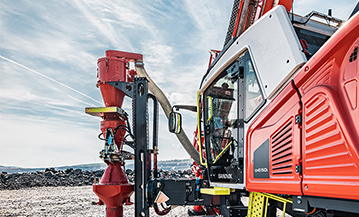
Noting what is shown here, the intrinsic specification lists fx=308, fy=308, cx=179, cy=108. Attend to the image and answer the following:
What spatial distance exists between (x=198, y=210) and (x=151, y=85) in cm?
319

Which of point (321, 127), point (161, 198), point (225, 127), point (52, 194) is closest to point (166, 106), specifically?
point (161, 198)

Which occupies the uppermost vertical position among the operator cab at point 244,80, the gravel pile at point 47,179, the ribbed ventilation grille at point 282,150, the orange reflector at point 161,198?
the operator cab at point 244,80

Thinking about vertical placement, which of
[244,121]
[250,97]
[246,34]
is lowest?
[244,121]

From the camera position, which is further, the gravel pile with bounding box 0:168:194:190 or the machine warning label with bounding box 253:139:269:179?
the gravel pile with bounding box 0:168:194:190

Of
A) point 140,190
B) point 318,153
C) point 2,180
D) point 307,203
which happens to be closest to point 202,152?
point 140,190

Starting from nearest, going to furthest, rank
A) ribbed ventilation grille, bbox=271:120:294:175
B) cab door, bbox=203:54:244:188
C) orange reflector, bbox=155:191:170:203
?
ribbed ventilation grille, bbox=271:120:294:175 < cab door, bbox=203:54:244:188 < orange reflector, bbox=155:191:170:203

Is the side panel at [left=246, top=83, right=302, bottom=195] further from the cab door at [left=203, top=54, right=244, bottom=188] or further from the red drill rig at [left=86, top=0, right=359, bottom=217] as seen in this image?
the cab door at [left=203, top=54, right=244, bottom=188]

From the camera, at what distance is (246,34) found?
11.1ft

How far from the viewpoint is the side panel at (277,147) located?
235 cm

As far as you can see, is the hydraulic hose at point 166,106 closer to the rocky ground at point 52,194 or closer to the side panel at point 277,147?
the rocky ground at point 52,194

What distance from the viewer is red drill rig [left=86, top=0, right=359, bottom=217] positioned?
1953 mm

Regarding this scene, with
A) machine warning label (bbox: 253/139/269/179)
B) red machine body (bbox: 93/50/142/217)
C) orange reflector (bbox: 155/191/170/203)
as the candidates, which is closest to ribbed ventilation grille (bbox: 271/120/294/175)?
machine warning label (bbox: 253/139/269/179)

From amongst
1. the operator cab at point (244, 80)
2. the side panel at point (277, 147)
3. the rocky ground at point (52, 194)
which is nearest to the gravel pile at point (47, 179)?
the rocky ground at point (52, 194)

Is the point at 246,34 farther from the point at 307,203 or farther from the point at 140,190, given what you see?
the point at 140,190
